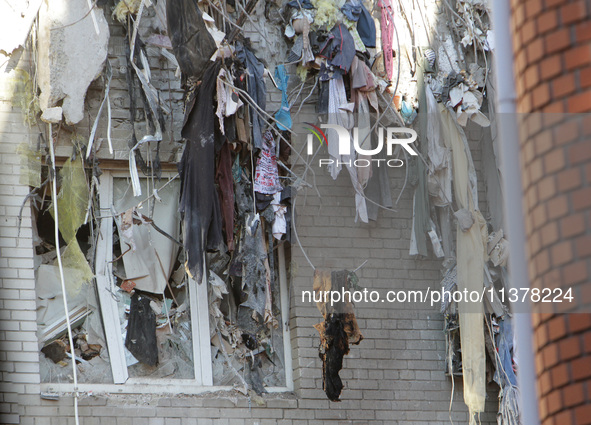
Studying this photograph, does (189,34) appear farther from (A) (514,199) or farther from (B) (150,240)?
(A) (514,199)

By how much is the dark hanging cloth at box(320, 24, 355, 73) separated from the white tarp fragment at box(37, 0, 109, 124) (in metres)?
1.87

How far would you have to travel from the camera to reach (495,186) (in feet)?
26.5

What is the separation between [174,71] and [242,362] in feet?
8.45

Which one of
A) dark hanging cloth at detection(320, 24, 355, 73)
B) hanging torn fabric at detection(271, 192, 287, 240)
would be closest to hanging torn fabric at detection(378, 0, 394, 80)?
dark hanging cloth at detection(320, 24, 355, 73)

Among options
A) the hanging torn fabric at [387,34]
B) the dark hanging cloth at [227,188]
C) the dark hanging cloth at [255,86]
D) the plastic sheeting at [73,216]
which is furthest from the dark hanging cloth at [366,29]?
the plastic sheeting at [73,216]

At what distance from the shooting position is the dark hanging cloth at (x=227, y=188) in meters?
7.17

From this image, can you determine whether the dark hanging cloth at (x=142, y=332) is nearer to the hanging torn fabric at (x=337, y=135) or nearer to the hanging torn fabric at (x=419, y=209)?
the hanging torn fabric at (x=337, y=135)

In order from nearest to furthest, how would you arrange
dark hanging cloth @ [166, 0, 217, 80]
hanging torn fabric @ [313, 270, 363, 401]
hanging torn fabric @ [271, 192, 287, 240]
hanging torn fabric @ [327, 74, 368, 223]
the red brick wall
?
the red brick wall → dark hanging cloth @ [166, 0, 217, 80] → hanging torn fabric @ [313, 270, 363, 401] → hanging torn fabric @ [271, 192, 287, 240] → hanging torn fabric @ [327, 74, 368, 223]

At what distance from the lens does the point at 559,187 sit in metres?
3.44

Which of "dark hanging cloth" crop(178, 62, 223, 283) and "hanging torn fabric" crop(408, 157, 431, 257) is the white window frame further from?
"hanging torn fabric" crop(408, 157, 431, 257)

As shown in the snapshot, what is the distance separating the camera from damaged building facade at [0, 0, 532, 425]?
23.1ft

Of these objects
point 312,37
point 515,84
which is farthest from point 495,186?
point 515,84

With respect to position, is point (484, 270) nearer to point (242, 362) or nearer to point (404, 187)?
point (404, 187)

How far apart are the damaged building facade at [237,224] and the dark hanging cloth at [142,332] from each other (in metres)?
0.02
